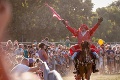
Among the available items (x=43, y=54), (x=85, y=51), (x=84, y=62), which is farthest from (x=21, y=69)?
(x=84, y=62)

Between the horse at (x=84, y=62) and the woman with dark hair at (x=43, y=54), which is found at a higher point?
the woman with dark hair at (x=43, y=54)

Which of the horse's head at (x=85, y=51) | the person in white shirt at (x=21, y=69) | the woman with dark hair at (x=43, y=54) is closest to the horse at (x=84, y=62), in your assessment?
the horse's head at (x=85, y=51)

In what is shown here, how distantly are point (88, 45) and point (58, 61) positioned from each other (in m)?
8.24

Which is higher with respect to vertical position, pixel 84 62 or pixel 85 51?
pixel 85 51

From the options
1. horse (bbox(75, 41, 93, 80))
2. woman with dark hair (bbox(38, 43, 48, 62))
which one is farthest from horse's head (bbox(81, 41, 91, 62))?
woman with dark hair (bbox(38, 43, 48, 62))

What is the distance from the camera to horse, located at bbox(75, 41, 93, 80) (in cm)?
1248

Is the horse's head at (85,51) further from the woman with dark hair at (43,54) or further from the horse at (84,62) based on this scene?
the woman with dark hair at (43,54)

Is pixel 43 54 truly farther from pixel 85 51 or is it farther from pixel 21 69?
pixel 21 69

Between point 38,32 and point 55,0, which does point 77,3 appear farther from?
point 38,32

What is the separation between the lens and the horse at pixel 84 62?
41.0 feet

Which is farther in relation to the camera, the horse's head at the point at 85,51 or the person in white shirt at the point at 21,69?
the horse's head at the point at 85,51

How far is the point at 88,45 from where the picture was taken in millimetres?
12336

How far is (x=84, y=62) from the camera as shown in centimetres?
1291

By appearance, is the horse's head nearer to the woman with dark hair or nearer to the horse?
the horse
